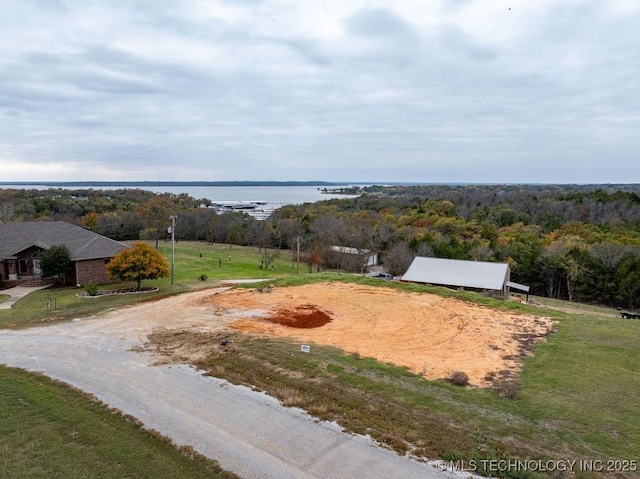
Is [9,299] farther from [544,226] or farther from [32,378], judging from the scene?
[544,226]

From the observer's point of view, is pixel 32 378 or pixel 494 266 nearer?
pixel 32 378

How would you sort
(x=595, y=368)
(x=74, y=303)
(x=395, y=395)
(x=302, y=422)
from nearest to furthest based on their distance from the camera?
(x=302, y=422) → (x=395, y=395) → (x=595, y=368) → (x=74, y=303)

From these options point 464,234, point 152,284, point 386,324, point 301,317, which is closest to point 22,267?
point 152,284

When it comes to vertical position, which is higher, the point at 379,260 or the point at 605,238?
the point at 605,238

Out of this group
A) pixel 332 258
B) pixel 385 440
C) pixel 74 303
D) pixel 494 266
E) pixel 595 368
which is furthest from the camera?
pixel 332 258

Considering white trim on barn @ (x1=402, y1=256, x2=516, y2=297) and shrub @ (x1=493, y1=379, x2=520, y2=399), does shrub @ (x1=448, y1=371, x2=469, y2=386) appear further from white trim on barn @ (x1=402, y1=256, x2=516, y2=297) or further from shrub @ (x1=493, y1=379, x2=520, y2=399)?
white trim on barn @ (x1=402, y1=256, x2=516, y2=297)

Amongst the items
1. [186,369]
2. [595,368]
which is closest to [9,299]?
[186,369]
